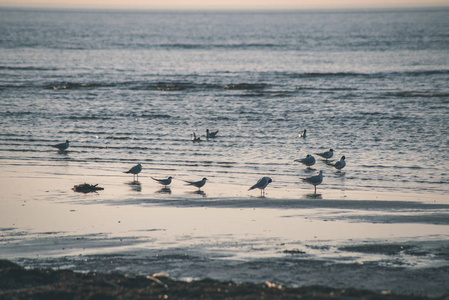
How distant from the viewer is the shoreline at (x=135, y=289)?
709 centimetres

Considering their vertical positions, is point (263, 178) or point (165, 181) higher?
point (263, 178)

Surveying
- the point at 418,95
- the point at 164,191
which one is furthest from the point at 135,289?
the point at 418,95

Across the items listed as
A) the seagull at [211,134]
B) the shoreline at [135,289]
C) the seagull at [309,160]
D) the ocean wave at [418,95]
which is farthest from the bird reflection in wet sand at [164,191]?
the ocean wave at [418,95]

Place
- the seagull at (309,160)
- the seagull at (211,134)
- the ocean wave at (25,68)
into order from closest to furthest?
the seagull at (309,160)
the seagull at (211,134)
the ocean wave at (25,68)

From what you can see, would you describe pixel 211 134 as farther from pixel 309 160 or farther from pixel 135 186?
pixel 135 186

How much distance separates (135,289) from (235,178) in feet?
30.6

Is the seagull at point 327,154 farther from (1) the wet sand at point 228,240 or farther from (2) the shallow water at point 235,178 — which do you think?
(1) the wet sand at point 228,240

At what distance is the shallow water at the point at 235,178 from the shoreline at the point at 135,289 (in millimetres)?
434

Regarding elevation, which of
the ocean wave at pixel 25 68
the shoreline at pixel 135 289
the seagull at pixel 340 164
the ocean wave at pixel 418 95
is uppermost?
the ocean wave at pixel 25 68

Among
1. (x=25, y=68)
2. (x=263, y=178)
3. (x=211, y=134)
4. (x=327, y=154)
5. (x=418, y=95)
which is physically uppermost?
(x=25, y=68)

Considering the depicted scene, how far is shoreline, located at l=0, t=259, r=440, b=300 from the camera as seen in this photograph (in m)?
7.09

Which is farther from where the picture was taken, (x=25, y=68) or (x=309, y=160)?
(x=25, y=68)

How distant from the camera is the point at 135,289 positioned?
7.36m

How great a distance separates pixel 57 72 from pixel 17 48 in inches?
1151
